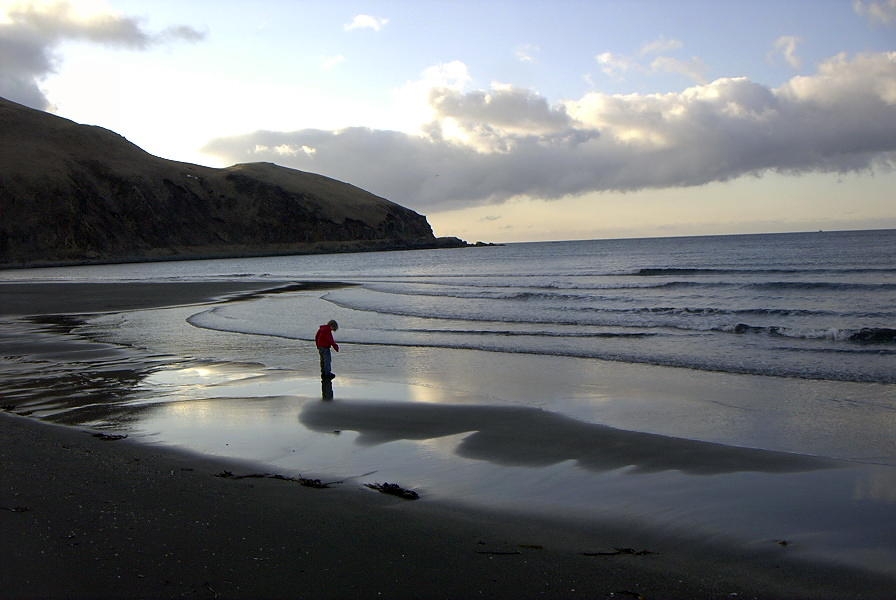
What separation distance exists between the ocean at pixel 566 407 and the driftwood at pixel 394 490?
0.87ft

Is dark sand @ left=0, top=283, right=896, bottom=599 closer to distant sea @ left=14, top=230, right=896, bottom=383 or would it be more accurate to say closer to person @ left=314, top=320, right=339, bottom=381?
person @ left=314, top=320, right=339, bottom=381

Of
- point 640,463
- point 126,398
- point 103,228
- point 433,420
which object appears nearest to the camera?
point 640,463

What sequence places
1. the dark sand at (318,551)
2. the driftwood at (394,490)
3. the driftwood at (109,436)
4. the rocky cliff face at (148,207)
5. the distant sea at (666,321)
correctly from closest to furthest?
the dark sand at (318,551), the driftwood at (394,490), the driftwood at (109,436), the distant sea at (666,321), the rocky cliff face at (148,207)

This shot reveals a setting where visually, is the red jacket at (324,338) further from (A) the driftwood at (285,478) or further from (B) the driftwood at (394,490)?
(B) the driftwood at (394,490)

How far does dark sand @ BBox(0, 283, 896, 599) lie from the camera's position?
4609 millimetres

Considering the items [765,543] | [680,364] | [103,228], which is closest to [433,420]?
[765,543]

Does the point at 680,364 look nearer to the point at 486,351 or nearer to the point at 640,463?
the point at 486,351

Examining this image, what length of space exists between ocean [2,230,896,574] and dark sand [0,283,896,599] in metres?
0.61

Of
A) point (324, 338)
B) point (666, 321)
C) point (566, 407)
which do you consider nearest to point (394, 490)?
point (566, 407)

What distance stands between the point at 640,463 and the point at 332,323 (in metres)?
6.15

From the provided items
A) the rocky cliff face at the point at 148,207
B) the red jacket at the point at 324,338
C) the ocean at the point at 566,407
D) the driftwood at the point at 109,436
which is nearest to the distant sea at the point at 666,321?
the ocean at the point at 566,407

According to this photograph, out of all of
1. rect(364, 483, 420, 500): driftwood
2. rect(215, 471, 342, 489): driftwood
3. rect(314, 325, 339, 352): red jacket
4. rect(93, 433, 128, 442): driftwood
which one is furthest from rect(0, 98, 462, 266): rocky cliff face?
rect(364, 483, 420, 500): driftwood

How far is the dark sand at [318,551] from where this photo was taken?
4.61 metres

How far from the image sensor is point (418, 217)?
184000 mm
